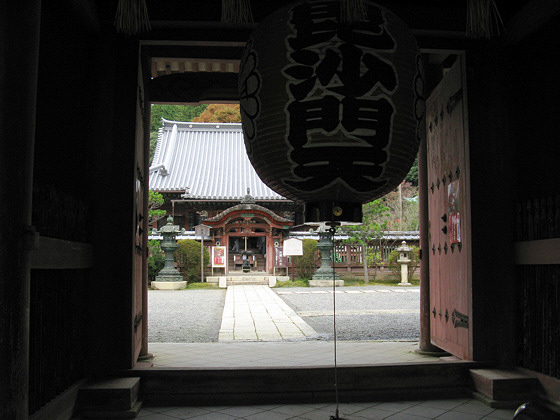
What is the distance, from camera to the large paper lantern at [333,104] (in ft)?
6.97

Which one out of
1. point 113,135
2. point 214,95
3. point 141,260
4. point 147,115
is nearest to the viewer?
point 113,135

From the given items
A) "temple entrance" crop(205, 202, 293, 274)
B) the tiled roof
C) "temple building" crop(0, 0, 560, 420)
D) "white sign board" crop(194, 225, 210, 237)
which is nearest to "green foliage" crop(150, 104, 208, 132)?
the tiled roof

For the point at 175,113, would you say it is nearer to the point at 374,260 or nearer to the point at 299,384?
the point at 374,260

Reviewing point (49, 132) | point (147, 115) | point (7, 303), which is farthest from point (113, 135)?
point (7, 303)

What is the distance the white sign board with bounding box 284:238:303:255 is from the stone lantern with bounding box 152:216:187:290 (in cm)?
412

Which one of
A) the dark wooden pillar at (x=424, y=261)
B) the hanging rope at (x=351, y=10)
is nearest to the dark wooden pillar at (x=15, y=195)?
the hanging rope at (x=351, y=10)

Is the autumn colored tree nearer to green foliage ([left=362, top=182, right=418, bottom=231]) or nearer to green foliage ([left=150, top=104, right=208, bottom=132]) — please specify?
green foliage ([left=150, top=104, right=208, bottom=132])

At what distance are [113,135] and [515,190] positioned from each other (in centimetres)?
326

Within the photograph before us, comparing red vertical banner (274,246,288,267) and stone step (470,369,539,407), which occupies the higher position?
red vertical banner (274,246,288,267)

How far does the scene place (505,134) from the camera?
3.83 metres

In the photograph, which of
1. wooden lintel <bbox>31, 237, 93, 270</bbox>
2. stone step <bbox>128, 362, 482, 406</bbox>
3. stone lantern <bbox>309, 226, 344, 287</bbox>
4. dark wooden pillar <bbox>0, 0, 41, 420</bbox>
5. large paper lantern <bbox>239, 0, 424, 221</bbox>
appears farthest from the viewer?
stone lantern <bbox>309, 226, 344, 287</bbox>

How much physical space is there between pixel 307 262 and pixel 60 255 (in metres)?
17.1

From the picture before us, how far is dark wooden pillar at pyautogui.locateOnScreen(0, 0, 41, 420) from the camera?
2.00m

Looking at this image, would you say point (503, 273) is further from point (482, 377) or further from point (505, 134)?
point (505, 134)
